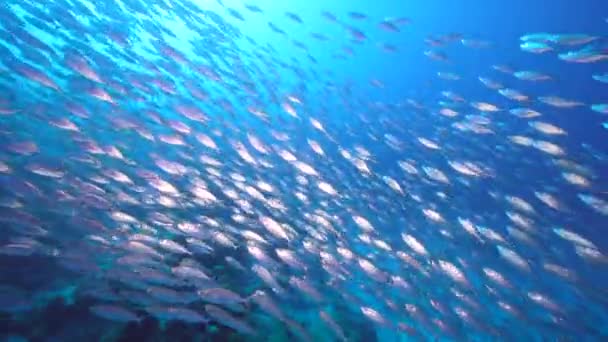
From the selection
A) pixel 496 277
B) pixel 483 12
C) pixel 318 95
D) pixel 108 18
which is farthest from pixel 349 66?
pixel 496 277

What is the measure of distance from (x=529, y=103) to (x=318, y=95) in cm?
1026

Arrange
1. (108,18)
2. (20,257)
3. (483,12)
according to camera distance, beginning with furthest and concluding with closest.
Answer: (483,12)
(108,18)
(20,257)

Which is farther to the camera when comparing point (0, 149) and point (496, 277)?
point (496, 277)

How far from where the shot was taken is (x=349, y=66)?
6612 centimetres

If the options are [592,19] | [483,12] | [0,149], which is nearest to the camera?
[0,149]

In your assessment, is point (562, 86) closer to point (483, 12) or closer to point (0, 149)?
point (483, 12)

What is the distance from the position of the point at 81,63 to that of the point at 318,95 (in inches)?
493

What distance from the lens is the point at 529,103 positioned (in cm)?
1216

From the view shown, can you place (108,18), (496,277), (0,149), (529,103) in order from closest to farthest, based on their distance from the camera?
(0,149) → (496,277) → (529,103) → (108,18)

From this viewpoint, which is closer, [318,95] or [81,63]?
[81,63]

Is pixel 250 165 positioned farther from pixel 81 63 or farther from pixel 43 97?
pixel 43 97

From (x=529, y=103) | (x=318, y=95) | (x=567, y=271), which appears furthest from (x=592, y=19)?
(x=567, y=271)

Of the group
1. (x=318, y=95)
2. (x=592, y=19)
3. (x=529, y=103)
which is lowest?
(x=318, y=95)

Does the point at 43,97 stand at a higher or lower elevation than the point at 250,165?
lower
